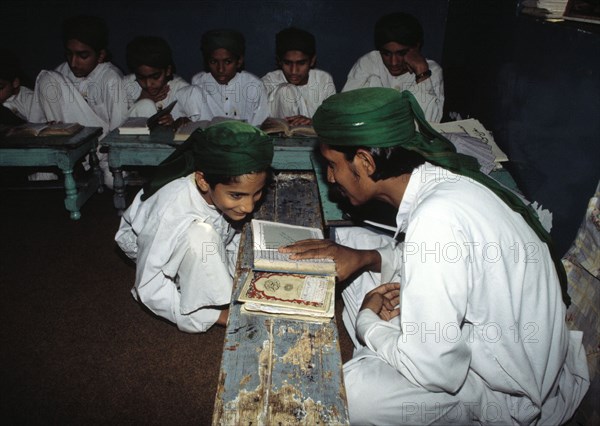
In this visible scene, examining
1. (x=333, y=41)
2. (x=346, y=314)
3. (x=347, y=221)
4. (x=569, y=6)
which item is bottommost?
(x=346, y=314)

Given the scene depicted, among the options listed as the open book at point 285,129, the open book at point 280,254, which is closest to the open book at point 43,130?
the open book at point 285,129

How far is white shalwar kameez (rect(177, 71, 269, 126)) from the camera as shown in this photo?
16.4 ft

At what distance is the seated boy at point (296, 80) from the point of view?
4.80 m

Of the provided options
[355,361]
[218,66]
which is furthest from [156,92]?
[355,361]

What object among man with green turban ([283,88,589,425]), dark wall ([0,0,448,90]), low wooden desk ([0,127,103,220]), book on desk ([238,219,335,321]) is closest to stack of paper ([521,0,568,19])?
man with green turban ([283,88,589,425])

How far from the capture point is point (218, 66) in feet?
15.6

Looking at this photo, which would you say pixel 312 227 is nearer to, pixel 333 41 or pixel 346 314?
pixel 346 314

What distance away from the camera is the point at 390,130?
178 centimetres

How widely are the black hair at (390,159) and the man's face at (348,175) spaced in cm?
3

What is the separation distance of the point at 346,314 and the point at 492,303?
116 cm

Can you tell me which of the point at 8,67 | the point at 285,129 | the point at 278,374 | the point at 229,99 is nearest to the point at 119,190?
the point at 229,99

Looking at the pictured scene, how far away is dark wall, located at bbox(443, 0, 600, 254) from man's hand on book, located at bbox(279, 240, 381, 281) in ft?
3.72

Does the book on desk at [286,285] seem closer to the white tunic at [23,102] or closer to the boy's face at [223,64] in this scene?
the boy's face at [223,64]

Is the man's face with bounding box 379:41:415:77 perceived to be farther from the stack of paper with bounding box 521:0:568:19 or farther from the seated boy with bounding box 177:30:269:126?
the stack of paper with bounding box 521:0:568:19
